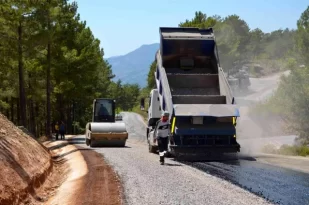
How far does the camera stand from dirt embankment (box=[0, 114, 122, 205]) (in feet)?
32.7

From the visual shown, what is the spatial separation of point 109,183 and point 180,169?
2.86 meters

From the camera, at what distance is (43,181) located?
46.1ft

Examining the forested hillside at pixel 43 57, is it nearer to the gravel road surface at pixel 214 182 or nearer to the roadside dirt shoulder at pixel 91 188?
the roadside dirt shoulder at pixel 91 188

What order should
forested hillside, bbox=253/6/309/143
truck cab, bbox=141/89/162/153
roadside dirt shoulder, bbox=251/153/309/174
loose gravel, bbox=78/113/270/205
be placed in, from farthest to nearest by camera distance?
forested hillside, bbox=253/6/309/143 < truck cab, bbox=141/89/162/153 < roadside dirt shoulder, bbox=251/153/309/174 < loose gravel, bbox=78/113/270/205

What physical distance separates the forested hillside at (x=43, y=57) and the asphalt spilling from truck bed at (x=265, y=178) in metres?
11.8

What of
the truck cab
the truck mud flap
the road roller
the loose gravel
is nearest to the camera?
the loose gravel

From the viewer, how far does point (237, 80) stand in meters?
77.4

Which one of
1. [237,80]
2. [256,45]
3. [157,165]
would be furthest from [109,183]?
[256,45]

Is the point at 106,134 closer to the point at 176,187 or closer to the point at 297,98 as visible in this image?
the point at 297,98

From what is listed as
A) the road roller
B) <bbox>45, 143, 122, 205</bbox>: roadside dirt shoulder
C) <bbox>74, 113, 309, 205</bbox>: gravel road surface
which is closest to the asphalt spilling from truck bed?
<bbox>74, 113, 309, 205</bbox>: gravel road surface

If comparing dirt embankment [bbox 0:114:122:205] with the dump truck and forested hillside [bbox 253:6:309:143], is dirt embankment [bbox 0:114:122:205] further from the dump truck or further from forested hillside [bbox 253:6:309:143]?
forested hillside [bbox 253:6:309:143]

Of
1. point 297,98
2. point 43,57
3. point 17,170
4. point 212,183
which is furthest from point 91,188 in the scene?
point 43,57

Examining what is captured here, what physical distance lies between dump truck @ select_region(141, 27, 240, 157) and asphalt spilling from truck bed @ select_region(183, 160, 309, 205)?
0.87 metres

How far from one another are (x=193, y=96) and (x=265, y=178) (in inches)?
216
